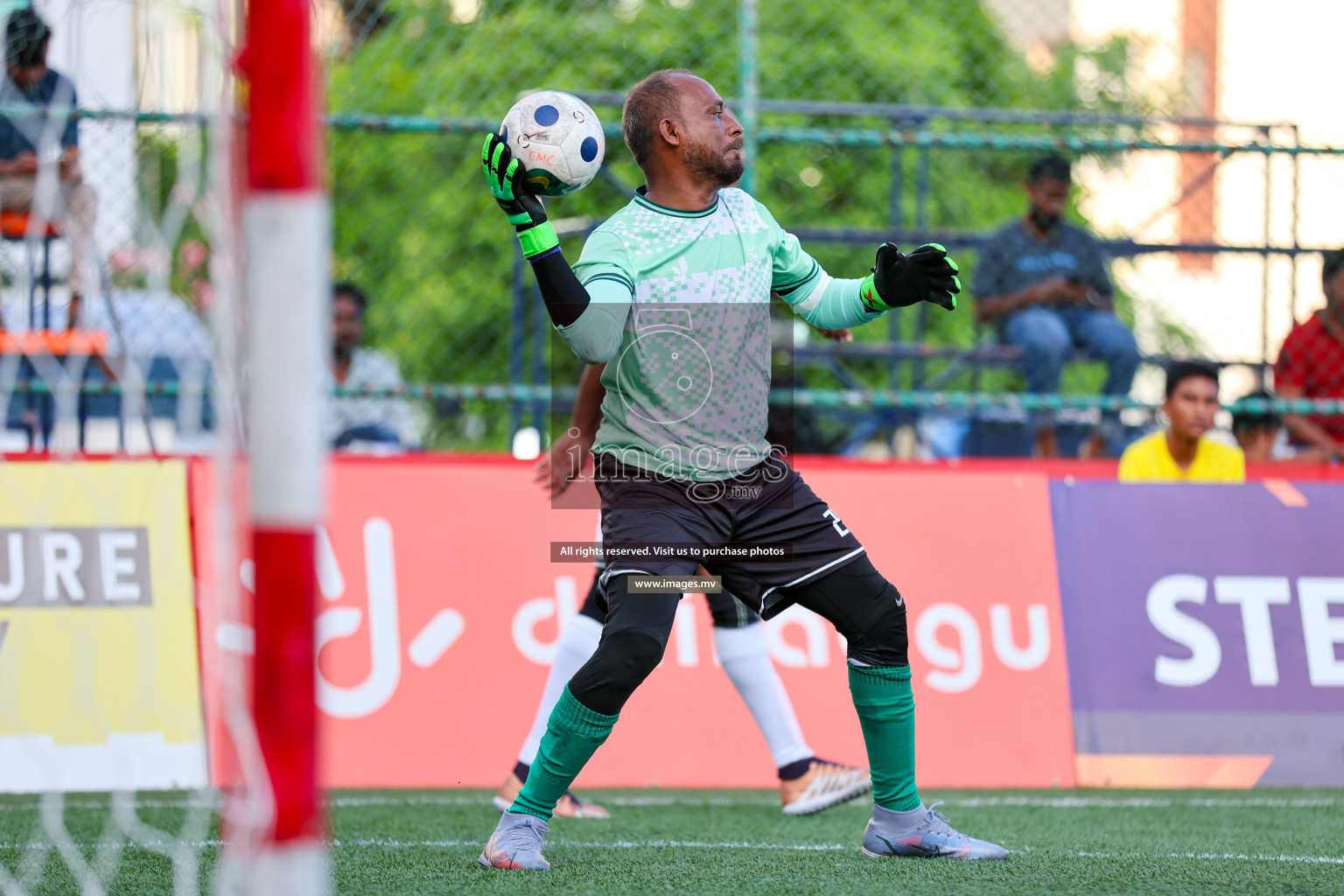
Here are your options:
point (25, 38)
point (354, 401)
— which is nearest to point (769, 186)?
point (354, 401)

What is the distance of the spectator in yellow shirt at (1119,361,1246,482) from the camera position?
5906 mm

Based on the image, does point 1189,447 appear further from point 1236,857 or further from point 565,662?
point 565,662

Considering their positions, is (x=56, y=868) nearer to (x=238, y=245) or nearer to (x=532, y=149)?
(x=238, y=245)

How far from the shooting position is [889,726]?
3352 millimetres

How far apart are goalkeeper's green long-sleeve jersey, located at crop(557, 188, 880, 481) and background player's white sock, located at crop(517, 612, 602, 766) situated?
3.28ft

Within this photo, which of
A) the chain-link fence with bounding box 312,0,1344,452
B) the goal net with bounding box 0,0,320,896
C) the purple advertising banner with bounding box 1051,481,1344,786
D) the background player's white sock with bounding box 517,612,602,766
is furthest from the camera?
the chain-link fence with bounding box 312,0,1344,452

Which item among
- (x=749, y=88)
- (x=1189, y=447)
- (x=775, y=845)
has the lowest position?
(x=775, y=845)

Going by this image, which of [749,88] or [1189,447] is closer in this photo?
[1189,447]

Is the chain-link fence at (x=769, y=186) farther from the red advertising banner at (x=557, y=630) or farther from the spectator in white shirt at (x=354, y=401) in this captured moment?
the red advertising banner at (x=557, y=630)

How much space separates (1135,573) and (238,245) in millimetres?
3843

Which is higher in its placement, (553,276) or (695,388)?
(553,276)

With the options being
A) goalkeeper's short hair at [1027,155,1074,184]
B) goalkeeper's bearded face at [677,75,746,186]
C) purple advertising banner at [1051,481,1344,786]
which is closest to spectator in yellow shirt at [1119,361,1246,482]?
purple advertising banner at [1051,481,1344,786]

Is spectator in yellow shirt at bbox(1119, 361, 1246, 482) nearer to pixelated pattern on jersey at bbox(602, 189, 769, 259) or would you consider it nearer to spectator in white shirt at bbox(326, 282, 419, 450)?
pixelated pattern on jersey at bbox(602, 189, 769, 259)

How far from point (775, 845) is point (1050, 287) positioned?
418cm
